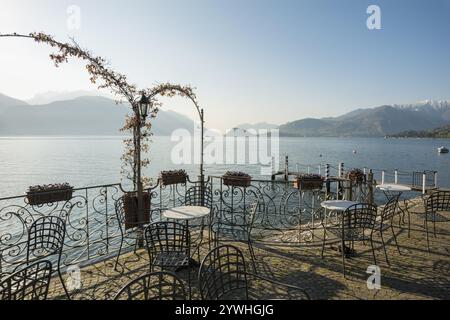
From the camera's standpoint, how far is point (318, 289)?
4.05 meters

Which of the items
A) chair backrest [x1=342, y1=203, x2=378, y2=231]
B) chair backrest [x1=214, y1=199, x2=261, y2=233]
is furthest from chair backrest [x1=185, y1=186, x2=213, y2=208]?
chair backrest [x1=342, y1=203, x2=378, y2=231]

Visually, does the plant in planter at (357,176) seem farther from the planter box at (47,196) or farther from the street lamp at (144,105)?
the planter box at (47,196)

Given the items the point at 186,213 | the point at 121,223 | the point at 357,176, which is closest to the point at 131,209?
the point at 121,223

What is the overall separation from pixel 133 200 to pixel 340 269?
12.7 feet

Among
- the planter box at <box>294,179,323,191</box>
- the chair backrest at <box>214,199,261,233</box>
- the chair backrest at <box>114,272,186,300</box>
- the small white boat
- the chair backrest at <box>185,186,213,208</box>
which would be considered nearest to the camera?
the chair backrest at <box>114,272,186,300</box>

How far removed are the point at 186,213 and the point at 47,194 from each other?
2.32 m

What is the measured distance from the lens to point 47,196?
195 inches

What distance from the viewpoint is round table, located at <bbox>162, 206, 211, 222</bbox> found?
14.8 feet

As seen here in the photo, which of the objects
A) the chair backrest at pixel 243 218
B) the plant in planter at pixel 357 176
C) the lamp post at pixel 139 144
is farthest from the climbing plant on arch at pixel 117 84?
the plant in planter at pixel 357 176

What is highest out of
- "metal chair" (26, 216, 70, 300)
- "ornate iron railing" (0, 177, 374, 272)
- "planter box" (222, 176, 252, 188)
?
"planter box" (222, 176, 252, 188)

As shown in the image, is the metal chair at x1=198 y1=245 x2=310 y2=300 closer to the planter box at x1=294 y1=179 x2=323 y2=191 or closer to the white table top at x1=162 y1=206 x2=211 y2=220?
the white table top at x1=162 y1=206 x2=211 y2=220

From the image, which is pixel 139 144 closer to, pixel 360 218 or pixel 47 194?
pixel 47 194

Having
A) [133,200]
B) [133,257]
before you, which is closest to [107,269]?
[133,257]
